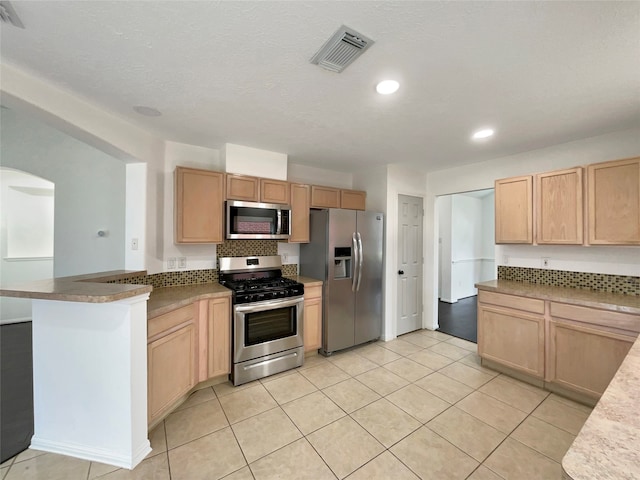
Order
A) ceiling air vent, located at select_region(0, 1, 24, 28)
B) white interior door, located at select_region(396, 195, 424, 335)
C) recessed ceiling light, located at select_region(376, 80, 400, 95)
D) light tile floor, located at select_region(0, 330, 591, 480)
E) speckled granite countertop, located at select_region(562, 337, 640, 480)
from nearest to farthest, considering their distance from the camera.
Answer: speckled granite countertop, located at select_region(562, 337, 640, 480) → ceiling air vent, located at select_region(0, 1, 24, 28) → light tile floor, located at select_region(0, 330, 591, 480) → recessed ceiling light, located at select_region(376, 80, 400, 95) → white interior door, located at select_region(396, 195, 424, 335)

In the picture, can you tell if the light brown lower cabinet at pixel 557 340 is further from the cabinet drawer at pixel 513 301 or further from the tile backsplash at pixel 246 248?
the tile backsplash at pixel 246 248

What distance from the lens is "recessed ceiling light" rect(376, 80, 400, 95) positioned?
180 centimetres

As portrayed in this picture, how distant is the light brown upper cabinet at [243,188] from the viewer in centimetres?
299

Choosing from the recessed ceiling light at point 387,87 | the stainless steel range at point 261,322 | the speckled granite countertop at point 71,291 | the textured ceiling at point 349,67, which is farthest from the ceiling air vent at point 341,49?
the stainless steel range at point 261,322

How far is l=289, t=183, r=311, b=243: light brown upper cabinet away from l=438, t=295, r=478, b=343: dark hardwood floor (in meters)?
2.83

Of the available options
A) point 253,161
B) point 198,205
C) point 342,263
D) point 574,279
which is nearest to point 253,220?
point 198,205

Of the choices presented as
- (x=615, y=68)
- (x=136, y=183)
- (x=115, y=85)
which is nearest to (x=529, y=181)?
(x=615, y=68)

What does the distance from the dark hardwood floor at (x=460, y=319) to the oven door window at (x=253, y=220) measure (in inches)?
129

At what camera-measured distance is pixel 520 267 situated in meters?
3.32

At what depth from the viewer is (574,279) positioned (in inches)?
114

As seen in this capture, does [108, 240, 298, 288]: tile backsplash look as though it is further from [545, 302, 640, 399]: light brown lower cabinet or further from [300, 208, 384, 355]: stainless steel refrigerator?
[545, 302, 640, 399]: light brown lower cabinet

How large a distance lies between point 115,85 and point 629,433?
306cm

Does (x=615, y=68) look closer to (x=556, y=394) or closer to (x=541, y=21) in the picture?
(x=541, y=21)

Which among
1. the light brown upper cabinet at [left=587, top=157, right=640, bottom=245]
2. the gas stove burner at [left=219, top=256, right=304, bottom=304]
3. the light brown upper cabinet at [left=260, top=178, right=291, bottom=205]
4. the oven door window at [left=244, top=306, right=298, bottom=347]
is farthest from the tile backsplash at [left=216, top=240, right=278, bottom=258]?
the light brown upper cabinet at [left=587, top=157, right=640, bottom=245]
